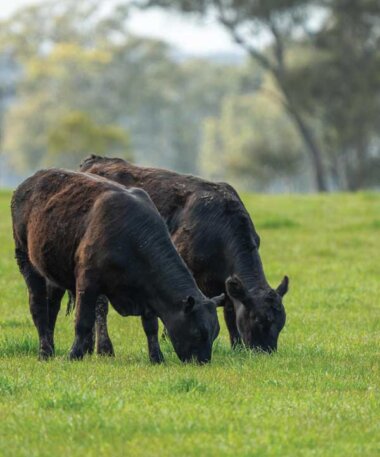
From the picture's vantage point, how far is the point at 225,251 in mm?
12734

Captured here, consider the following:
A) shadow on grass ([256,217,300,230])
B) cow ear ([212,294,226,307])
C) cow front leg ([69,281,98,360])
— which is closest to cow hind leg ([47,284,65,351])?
cow front leg ([69,281,98,360])

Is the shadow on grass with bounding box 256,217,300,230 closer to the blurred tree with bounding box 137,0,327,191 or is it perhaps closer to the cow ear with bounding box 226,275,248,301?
the cow ear with bounding box 226,275,248,301

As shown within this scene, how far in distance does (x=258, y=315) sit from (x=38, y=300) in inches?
99.4

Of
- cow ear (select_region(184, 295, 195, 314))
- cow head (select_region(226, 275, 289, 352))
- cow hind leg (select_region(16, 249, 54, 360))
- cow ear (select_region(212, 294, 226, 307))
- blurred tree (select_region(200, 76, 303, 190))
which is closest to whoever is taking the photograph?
cow ear (select_region(184, 295, 195, 314))

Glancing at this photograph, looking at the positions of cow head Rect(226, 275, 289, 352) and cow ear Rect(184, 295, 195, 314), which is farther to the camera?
cow head Rect(226, 275, 289, 352)

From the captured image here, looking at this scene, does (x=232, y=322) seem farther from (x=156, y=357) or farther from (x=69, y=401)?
(x=69, y=401)

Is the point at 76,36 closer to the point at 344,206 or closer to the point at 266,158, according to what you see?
the point at 266,158

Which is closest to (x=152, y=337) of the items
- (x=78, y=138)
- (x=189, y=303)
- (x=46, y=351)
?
(x=189, y=303)

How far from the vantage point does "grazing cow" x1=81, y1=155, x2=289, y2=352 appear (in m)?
12.1

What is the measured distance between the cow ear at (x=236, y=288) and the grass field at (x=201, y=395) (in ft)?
2.06

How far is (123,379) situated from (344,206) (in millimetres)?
22500

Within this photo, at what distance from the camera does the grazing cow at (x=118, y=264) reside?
11.2m

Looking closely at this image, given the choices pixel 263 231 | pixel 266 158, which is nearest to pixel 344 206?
pixel 263 231

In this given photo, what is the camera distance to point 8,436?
8.01 metres
